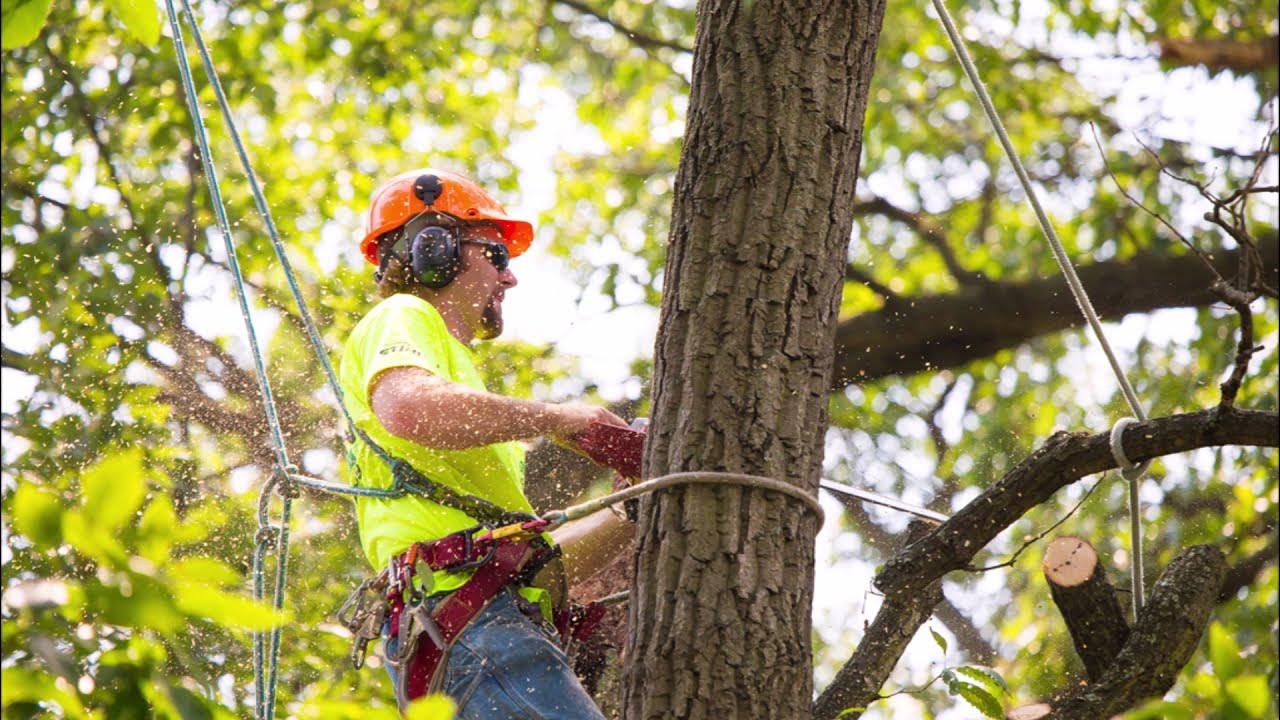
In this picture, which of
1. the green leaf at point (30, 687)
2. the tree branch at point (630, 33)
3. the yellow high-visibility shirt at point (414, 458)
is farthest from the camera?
the tree branch at point (630, 33)

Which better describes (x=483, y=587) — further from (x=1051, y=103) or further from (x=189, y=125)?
(x=1051, y=103)

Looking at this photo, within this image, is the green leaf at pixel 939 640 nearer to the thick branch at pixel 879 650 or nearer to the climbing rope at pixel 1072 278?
the thick branch at pixel 879 650

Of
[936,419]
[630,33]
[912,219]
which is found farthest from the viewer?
[630,33]

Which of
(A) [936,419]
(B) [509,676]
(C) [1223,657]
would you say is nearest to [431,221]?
(B) [509,676]

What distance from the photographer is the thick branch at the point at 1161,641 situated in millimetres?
2160

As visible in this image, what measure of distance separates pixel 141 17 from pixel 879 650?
1.58m

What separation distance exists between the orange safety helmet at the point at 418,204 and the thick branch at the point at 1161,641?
1428 millimetres

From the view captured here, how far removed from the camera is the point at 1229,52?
284 inches

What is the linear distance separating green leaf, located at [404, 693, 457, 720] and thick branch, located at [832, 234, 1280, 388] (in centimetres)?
525

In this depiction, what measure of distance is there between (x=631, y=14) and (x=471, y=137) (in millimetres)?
1336

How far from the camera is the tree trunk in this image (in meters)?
1.75

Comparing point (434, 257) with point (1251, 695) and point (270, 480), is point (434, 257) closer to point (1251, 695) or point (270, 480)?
point (270, 480)

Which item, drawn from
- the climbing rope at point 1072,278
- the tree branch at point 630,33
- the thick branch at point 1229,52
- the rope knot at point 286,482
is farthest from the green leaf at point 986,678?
the tree branch at point 630,33

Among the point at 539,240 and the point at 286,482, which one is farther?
the point at 539,240
